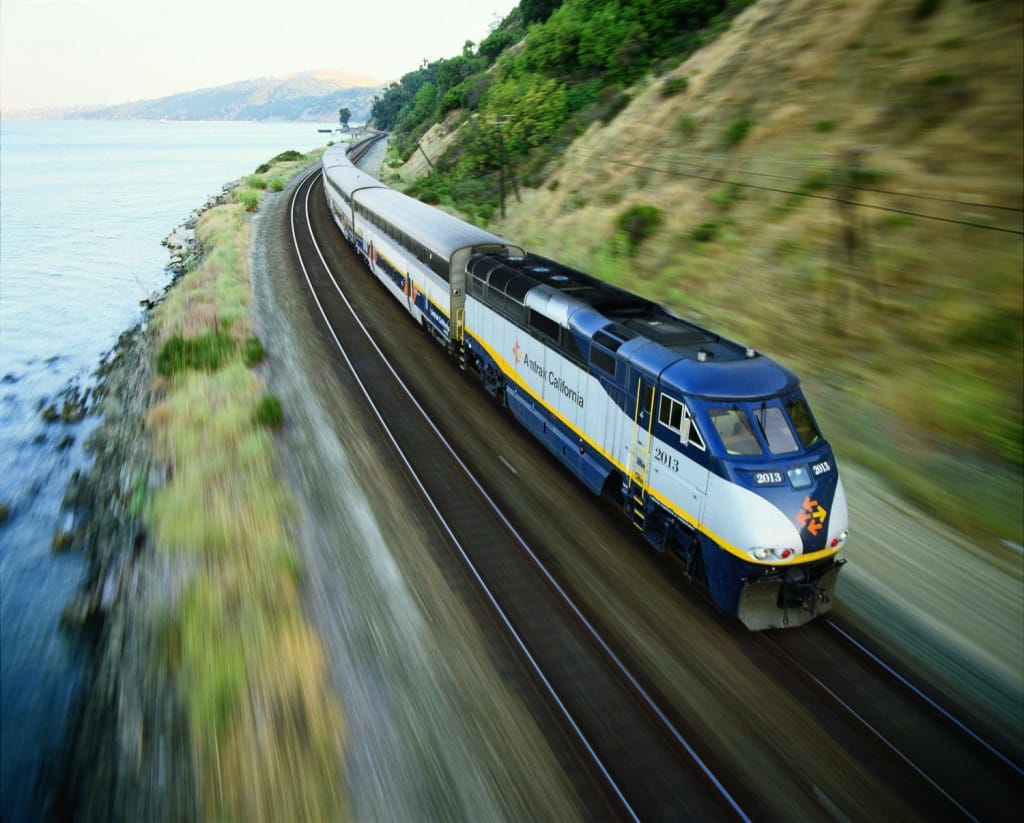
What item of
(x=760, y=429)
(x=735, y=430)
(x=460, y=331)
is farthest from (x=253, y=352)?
(x=760, y=429)

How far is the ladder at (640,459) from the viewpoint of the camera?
444 inches

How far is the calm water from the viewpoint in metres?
10.6

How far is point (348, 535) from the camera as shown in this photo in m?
13.0

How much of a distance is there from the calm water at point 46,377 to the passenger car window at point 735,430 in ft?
35.7

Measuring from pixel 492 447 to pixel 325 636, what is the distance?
729 cm

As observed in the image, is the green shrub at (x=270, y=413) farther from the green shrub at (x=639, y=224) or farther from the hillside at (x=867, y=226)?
the green shrub at (x=639, y=224)

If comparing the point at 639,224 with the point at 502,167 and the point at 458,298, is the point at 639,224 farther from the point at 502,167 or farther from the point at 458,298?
the point at 502,167

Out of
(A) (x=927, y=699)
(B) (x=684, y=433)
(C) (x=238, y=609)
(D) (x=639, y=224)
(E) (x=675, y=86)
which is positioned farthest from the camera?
(E) (x=675, y=86)

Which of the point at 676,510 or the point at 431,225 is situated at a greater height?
the point at 431,225

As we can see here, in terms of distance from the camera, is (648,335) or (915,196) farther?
(915,196)

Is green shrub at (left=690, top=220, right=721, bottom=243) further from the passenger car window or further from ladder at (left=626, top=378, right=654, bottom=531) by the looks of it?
the passenger car window

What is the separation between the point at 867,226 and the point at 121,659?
2235cm

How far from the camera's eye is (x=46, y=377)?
27531 mm

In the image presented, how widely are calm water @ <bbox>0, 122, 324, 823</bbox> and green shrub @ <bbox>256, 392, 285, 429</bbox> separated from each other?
5.25 meters
